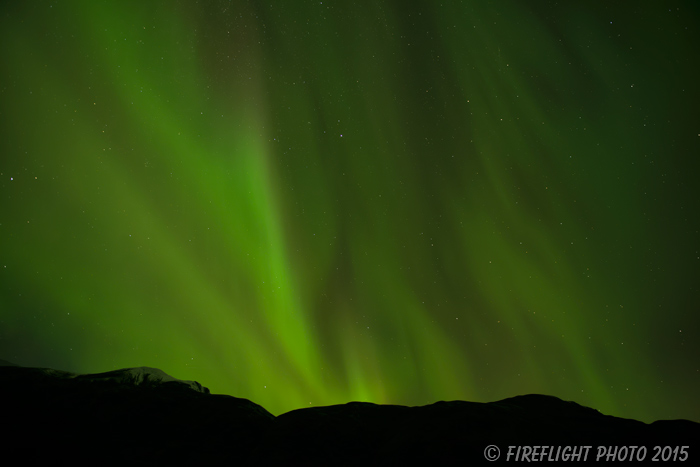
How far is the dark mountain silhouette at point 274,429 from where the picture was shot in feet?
27.7

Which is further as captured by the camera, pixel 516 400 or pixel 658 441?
pixel 516 400

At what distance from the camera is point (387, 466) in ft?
26.8

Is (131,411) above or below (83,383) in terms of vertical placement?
below

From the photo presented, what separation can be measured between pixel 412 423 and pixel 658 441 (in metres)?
5.63

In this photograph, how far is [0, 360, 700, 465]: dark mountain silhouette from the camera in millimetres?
8438

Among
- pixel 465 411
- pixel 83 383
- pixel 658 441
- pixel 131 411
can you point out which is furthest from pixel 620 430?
pixel 83 383

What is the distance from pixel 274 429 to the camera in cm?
1034

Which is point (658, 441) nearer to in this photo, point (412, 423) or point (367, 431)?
point (412, 423)

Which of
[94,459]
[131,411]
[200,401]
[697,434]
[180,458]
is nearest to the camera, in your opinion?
[94,459]

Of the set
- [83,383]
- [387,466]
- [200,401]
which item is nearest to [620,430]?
[387,466]

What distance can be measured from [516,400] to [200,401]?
1048 cm

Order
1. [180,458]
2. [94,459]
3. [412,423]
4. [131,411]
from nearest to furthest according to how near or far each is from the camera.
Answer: [94,459]
[180,458]
[412,423]
[131,411]

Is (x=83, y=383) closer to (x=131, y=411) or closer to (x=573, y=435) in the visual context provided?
(x=131, y=411)

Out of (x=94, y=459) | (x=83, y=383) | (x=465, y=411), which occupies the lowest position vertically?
(x=94, y=459)
